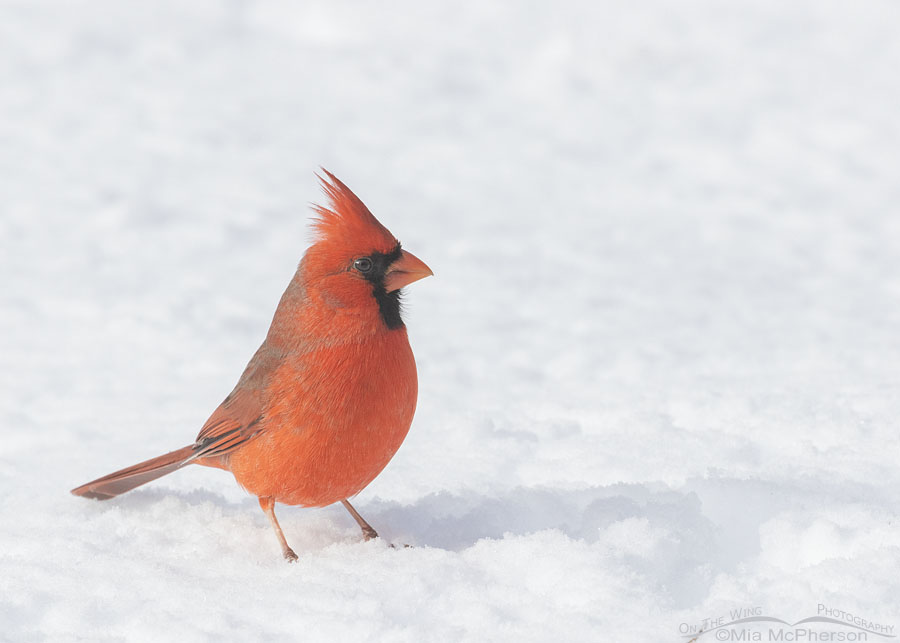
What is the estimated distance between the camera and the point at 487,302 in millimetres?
6062

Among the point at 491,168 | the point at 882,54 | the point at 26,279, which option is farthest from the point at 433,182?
the point at 882,54

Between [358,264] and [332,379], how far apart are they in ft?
1.17

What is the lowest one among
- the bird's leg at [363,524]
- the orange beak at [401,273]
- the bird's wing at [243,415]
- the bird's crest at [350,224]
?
the bird's leg at [363,524]

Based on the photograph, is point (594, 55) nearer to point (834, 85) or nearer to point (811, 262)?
point (834, 85)

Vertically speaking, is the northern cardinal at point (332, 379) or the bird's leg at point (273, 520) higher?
the northern cardinal at point (332, 379)

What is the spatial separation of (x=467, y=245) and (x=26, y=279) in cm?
268

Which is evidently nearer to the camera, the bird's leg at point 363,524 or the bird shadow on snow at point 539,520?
the bird shadow on snow at point 539,520

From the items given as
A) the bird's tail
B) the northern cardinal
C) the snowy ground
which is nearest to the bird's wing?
the northern cardinal

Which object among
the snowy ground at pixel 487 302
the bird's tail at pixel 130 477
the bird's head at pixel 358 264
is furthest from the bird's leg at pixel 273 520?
the bird's head at pixel 358 264

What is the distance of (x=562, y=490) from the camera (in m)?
3.49

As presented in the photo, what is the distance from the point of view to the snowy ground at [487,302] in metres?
2.84

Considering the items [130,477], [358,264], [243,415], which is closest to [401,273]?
[358,264]

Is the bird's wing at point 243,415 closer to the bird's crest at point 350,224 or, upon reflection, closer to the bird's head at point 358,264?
the bird's head at point 358,264

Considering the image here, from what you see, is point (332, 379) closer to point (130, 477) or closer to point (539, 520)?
point (539, 520)
